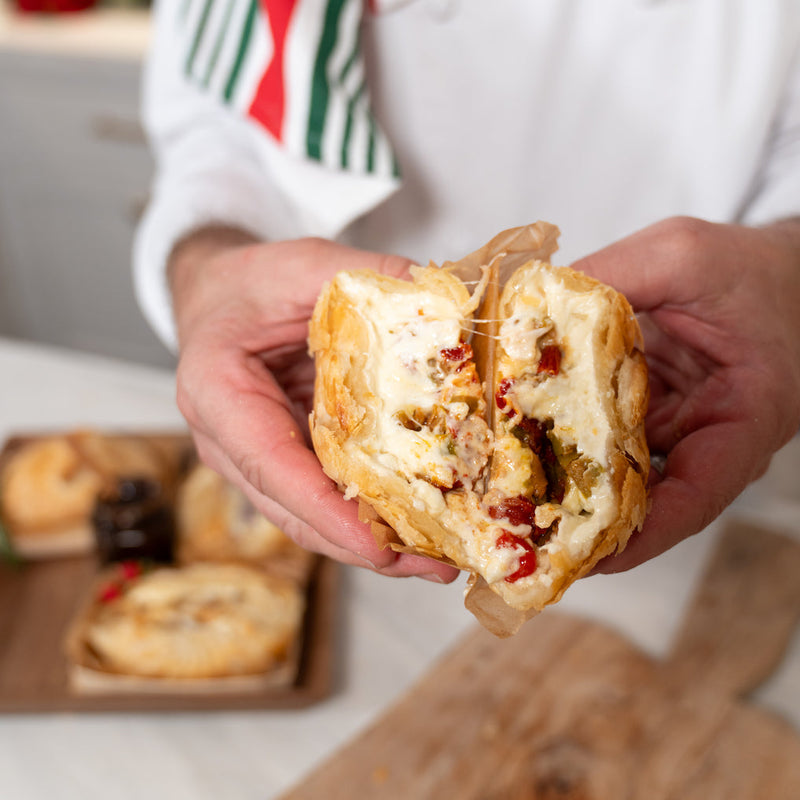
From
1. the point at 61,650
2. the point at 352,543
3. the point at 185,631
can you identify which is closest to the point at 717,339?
the point at 352,543

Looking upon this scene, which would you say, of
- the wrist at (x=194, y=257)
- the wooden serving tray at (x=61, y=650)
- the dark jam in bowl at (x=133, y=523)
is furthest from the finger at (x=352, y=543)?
the dark jam in bowl at (x=133, y=523)

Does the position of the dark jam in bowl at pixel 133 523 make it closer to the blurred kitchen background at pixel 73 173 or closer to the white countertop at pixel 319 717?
the white countertop at pixel 319 717

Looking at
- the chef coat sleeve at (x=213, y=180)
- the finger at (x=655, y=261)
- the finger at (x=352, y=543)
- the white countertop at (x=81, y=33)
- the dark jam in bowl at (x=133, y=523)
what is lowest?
the dark jam in bowl at (x=133, y=523)

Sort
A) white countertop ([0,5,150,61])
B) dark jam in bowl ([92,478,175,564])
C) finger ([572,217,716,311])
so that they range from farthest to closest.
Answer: white countertop ([0,5,150,61]) < dark jam in bowl ([92,478,175,564]) < finger ([572,217,716,311])

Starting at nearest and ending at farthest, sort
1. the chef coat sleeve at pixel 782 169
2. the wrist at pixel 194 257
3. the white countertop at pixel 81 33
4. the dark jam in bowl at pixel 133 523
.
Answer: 1. the wrist at pixel 194 257
2. the chef coat sleeve at pixel 782 169
3. the dark jam in bowl at pixel 133 523
4. the white countertop at pixel 81 33

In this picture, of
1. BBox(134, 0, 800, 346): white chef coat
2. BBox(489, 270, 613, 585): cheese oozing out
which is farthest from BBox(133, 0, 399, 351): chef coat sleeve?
BBox(489, 270, 613, 585): cheese oozing out

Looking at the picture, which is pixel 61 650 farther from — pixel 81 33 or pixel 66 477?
pixel 81 33

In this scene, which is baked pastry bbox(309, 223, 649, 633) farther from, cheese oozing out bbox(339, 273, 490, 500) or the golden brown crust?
the golden brown crust
